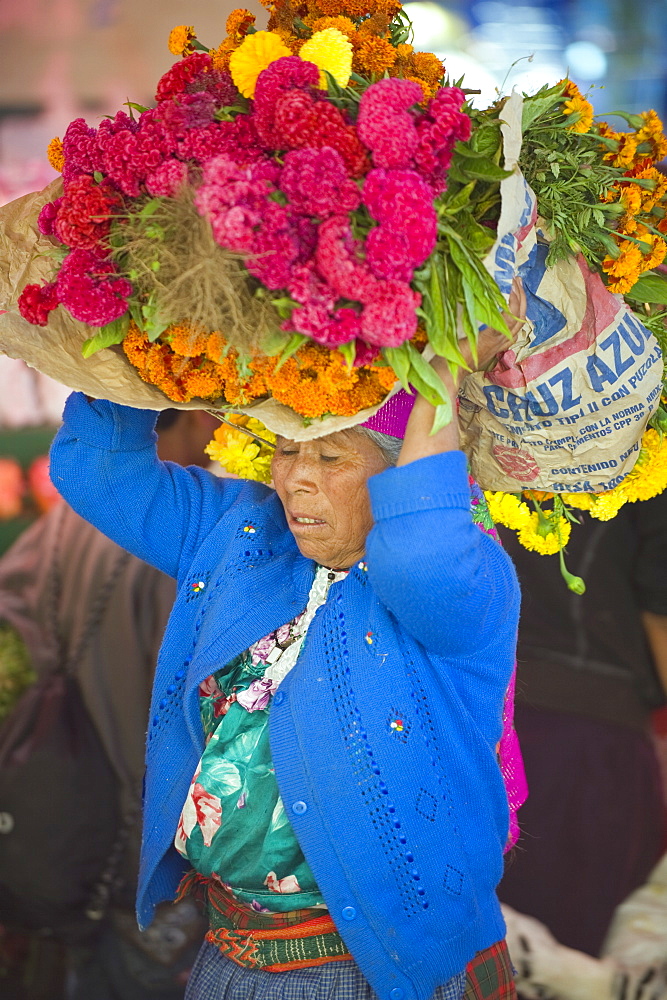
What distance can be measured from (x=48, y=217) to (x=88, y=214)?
15 cm

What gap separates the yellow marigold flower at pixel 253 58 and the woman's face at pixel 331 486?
55cm

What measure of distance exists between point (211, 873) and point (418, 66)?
54.3 inches

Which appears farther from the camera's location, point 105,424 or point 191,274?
point 105,424

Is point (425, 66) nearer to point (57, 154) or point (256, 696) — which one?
point (57, 154)

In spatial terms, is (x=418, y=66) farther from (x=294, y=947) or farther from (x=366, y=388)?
(x=294, y=947)

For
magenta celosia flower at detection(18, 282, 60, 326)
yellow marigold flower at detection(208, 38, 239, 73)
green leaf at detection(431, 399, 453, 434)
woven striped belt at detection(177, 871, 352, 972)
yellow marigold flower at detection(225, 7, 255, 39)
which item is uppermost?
yellow marigold flower at detection(225, 7, 255, 39)

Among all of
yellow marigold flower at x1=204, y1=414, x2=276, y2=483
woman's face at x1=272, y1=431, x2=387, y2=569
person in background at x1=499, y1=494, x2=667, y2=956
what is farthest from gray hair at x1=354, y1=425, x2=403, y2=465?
person in background at x1=499, y1=494, x2=667, y2=956

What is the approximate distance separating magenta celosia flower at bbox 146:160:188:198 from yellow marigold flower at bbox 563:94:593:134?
66 centimetres

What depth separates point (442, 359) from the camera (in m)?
1.40

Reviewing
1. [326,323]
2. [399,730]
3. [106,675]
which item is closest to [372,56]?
[326,323]

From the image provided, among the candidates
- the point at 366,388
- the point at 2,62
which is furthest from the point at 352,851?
the point at 2,62

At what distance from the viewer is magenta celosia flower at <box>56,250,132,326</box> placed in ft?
4.43

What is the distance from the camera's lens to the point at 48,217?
4.75ft

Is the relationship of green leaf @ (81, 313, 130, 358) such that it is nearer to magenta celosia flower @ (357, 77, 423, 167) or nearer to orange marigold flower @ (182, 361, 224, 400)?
orange marigold flower @ (182, 361, 224, 400)
